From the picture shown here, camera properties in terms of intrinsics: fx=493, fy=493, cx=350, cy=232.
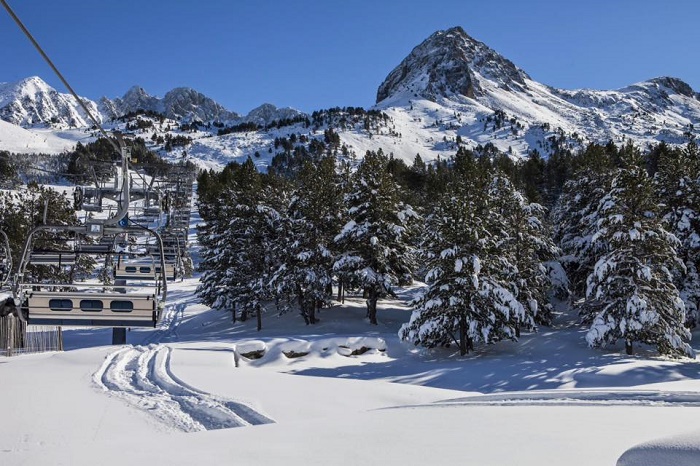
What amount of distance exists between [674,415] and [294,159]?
6151 inches

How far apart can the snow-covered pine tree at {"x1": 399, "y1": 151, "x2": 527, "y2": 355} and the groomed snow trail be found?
12.4 meters

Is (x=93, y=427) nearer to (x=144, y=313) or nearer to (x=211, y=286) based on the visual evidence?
(x=144, y=313)

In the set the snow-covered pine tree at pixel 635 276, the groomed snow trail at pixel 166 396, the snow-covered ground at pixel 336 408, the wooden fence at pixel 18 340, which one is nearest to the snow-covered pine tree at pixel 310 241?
the snow-covered ground at pixel 336 408

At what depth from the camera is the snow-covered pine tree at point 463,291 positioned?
23.8 m

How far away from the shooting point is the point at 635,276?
2403cm

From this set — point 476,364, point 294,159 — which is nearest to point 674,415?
point 476,364

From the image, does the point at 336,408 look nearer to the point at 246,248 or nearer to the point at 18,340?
the point at 18,340

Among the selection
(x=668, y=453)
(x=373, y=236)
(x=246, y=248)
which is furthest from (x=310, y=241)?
(x=668, y=453)

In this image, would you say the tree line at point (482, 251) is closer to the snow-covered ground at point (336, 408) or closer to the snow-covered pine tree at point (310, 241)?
the snow-covered pine tree at point (310, 241)

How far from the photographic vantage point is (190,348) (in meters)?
20.4

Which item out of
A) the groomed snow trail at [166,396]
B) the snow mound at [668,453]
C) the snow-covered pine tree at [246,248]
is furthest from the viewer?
the snow-covered pine tree at [246,248]

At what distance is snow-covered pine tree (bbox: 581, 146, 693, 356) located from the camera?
2280cm

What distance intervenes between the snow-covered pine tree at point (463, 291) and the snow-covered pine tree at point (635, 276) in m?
4.39

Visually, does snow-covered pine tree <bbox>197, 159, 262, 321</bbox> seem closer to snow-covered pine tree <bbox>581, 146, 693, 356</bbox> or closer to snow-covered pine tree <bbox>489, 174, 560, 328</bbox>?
snow-covered pine tree <bbox>489, 174, 560, 328</bbox>
